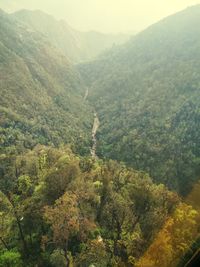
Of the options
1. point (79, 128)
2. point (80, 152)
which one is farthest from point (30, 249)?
point (79, 128)

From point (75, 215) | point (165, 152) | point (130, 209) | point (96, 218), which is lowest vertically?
point (165, 152)

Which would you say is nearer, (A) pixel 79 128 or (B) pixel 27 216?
(B) pixel 27 216

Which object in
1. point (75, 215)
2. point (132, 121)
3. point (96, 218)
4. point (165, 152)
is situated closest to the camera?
point (75, 215)

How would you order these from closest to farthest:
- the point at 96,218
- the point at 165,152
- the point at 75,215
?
the point at 75,215
the point at 96,218
the point at 165,152

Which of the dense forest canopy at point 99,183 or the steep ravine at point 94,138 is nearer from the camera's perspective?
the dense forest canopy at point 99,183

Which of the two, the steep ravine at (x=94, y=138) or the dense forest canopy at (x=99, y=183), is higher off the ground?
the dense forest canopy at (x=99, y=183)

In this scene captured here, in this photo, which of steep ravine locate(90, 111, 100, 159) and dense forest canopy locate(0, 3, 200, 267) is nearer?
dense forest canopy locate(0, 3, 200, 267)

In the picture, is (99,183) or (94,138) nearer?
(99,183)

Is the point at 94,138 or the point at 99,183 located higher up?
the point at 99,183

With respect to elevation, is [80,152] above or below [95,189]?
→ below

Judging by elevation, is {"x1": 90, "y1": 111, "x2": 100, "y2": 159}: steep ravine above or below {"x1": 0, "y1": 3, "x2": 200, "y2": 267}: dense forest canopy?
below

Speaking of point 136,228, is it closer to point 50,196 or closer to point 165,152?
point 50,196
